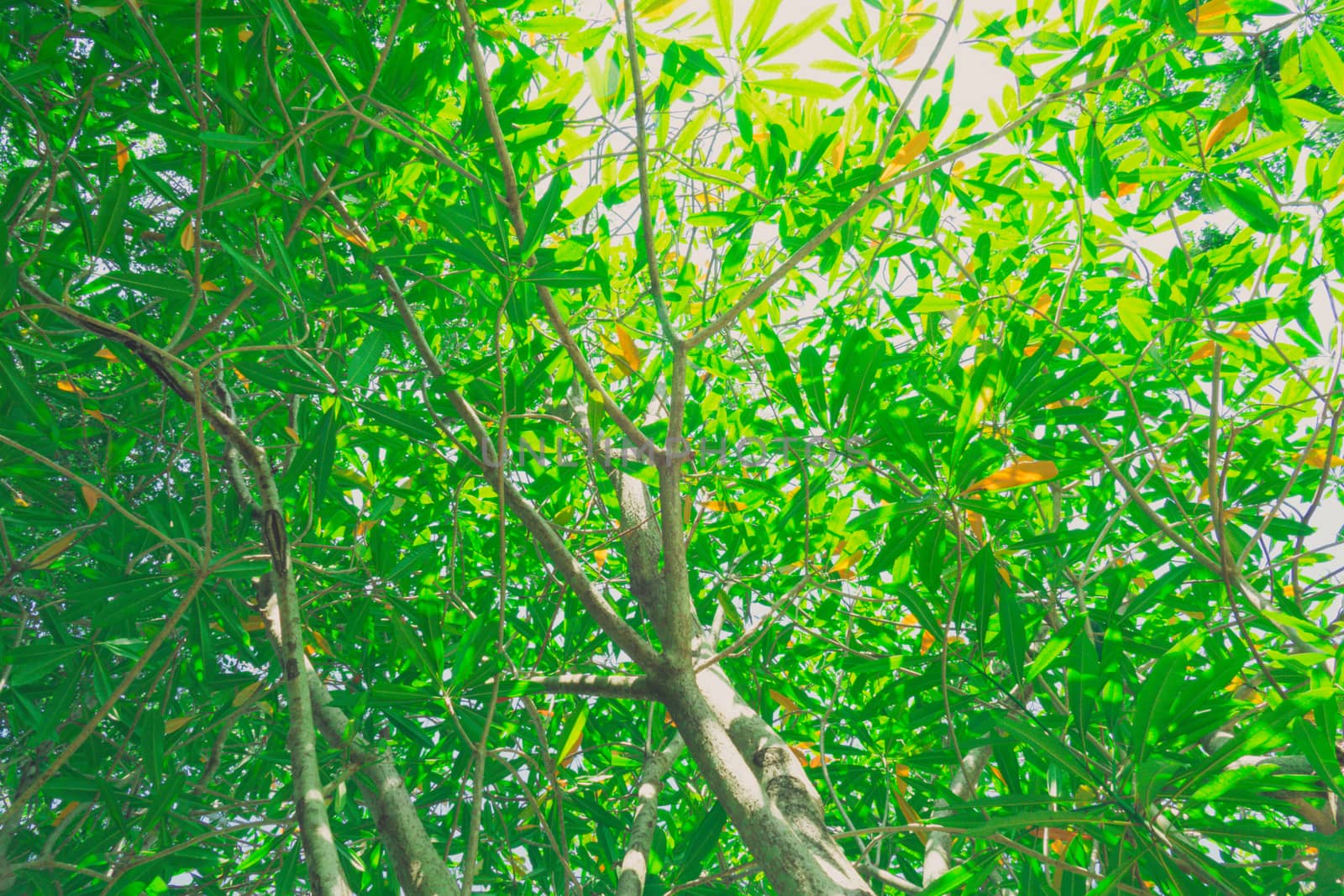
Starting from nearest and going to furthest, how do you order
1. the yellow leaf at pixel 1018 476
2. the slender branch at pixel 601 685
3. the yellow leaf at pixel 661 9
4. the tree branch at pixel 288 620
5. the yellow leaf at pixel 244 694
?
1. the tree branch at pixel 288 620
2. the yellow leaf at pixel 1018 476
3. the yellow leaf at pixel 661 9
4. the slender branch at pixel 601 685
5. the yellow leaf at pixel 244 694

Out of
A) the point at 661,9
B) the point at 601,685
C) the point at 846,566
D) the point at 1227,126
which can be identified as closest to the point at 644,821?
the point at 601,685

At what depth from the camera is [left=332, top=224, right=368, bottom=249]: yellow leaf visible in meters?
1.46

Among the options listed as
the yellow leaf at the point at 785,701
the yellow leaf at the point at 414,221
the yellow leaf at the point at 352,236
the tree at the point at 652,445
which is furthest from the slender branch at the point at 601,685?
the yellow leaf at the point at 414,221

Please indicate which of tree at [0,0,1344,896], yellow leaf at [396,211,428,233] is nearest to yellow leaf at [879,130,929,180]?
tree at [0,0,1344,896]

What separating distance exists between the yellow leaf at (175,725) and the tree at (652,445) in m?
0.03

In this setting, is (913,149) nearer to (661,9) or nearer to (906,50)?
(906,50)

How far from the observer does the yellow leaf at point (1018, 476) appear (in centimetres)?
128

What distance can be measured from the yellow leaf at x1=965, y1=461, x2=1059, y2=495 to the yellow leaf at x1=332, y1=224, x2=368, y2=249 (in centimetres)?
116

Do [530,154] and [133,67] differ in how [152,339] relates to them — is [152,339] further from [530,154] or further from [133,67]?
[530,154]

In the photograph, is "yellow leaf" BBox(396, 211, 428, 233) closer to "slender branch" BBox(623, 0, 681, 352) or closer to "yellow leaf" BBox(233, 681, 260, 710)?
"slender branch" BBox(623, 0, 681, 352)

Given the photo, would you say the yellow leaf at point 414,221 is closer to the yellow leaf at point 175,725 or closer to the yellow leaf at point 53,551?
the yellow leaf at point 53,551

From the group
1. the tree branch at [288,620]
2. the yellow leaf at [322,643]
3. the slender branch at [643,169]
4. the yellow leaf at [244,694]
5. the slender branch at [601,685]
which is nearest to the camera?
the tree branch at [288,620]

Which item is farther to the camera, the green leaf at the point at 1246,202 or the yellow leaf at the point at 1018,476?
the green leaf at the point at 1246,202

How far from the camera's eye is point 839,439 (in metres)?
1.38
